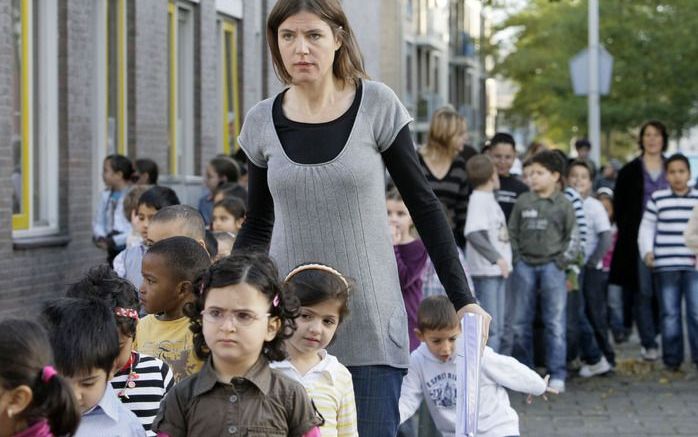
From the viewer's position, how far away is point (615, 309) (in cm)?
1694

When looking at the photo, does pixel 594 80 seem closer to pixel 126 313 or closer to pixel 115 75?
pixel 115 75

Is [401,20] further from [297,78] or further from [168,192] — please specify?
[297,78]

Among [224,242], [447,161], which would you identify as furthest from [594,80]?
[224,242]

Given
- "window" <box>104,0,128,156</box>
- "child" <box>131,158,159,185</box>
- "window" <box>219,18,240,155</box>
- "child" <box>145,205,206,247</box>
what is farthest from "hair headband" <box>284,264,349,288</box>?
"window" <box>219,18,240,155</box>

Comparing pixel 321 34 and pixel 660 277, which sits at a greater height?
pixel 321 34

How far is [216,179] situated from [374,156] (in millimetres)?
9218

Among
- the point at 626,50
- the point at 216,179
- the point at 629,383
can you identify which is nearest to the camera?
the point at 629,383

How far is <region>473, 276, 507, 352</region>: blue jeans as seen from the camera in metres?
12.5

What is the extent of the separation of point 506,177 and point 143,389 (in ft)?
28.3

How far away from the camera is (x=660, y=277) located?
1390cm

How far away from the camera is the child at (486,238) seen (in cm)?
1233

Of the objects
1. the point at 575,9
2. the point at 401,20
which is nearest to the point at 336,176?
the point at 575,9

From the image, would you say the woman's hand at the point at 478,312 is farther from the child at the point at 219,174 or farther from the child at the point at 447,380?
the child at the point at 219,174

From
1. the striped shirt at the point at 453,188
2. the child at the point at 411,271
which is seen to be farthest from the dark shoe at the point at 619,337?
the child at the point at 411,271
